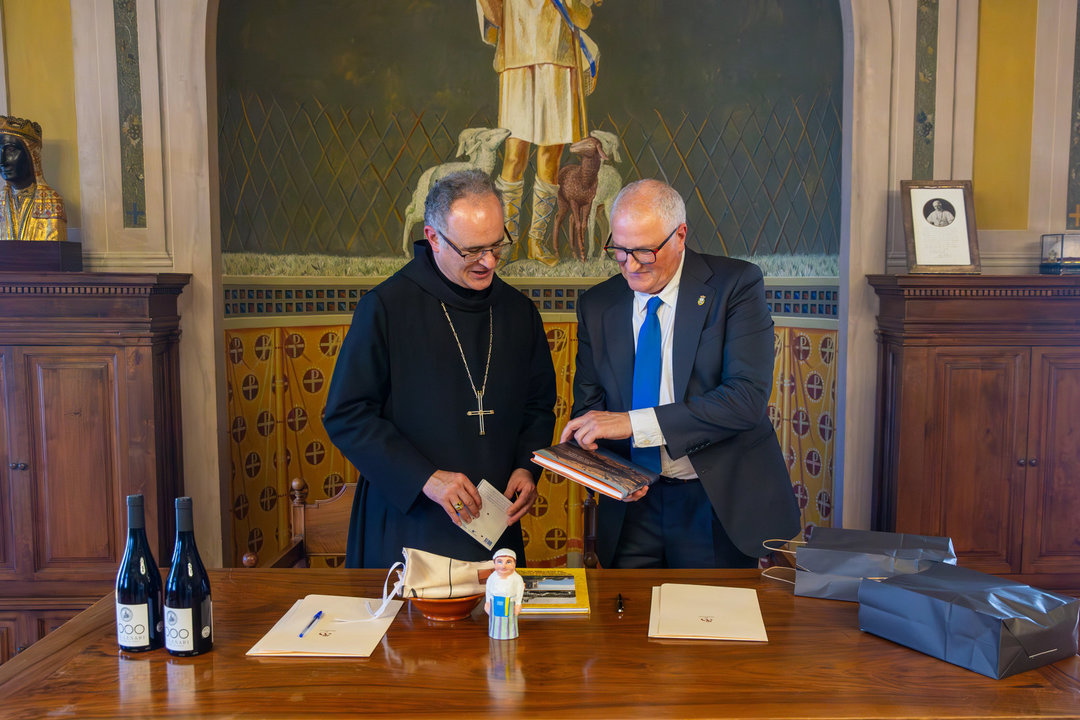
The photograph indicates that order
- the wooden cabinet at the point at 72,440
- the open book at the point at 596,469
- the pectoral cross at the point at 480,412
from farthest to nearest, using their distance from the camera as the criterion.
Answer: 1. the wooden cabinet at the point at 72,440
2. the pectoral cross at the point at 480,412
3. the open book at the point at 596,469

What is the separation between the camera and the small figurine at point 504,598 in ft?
5.85

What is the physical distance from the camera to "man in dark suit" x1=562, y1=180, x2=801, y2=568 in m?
2.49

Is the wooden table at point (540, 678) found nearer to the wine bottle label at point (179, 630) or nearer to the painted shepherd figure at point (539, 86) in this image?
the wine bottle label at point (179, 630)

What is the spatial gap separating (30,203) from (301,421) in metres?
1.72

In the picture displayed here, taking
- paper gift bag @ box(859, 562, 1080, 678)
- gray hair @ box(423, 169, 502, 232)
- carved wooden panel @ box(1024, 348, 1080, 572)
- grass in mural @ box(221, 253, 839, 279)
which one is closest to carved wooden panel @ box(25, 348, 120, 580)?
grass in mural @ box(221, 253, 839, 279)

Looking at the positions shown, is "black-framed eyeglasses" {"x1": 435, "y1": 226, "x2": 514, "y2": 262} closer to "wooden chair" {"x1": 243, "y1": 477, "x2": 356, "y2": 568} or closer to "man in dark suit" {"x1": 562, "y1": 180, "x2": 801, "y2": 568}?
"man in dark suit" {"x1": 562, "y1": 180, "x2": 801, "y2": 568}

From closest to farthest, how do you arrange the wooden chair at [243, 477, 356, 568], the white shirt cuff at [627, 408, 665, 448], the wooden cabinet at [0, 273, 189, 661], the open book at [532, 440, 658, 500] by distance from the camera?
1. the open book at [532, 440, 658, 500]
2. the white shirt cuff at [627, 408, 665, 448]
3. the wooden chair at [243, 477, 356, 568]
4. the wooden cabinet at [0, 273, 189, 661]

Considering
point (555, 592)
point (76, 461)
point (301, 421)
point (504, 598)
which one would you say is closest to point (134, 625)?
point (504, 598)

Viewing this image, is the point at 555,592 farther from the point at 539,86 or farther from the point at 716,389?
the point at 539,86

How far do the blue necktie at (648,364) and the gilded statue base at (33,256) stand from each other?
8.51 ft

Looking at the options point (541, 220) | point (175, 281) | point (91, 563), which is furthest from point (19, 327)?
point (541, 220)

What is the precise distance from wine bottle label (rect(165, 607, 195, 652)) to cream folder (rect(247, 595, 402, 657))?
4.7 inches

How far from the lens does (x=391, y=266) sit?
16.4 feet

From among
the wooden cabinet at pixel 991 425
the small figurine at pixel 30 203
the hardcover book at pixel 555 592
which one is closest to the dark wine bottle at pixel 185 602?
the hardcover book at pixel 555 592
